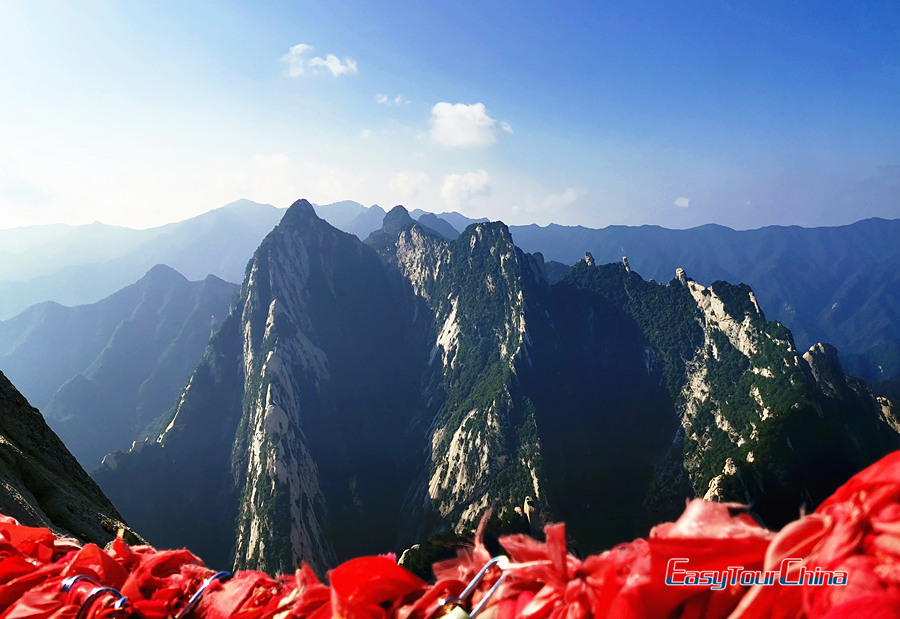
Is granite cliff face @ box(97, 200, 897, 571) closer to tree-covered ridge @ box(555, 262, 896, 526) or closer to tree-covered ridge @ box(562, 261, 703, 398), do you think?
tree-covered ridge @ box(555, 262, 896, 526)

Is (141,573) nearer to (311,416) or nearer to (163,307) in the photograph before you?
(311,416)

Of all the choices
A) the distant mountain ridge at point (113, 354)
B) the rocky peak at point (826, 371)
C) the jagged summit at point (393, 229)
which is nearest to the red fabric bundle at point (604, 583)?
the rocky peak at point (826, 371)

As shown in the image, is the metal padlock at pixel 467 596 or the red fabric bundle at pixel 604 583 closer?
the red fabric bundle at pixel 604 583

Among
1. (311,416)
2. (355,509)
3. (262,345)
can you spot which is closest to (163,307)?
(262,345)

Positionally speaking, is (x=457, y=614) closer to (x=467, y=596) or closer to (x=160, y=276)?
(x=467, y=596)

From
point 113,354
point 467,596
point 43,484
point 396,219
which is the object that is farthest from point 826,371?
point 113,354

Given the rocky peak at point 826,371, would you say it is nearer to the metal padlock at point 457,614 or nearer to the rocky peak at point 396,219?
the metal padlock at point 457,614

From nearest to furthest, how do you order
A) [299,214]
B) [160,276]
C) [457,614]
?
[457,614], [299,214], [160,276]
